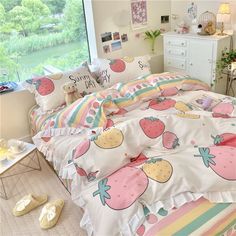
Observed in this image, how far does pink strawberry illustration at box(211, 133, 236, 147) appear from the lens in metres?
1.60

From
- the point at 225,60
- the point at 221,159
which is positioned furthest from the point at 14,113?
the point at 225,60

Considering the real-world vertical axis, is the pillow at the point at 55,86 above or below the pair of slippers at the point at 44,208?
above

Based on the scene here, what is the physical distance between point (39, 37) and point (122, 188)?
88.0 inches

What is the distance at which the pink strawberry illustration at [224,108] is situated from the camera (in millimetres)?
2045

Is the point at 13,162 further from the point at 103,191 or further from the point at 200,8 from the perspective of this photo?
the point at 200,8

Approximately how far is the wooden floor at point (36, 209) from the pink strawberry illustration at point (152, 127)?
0.77 m

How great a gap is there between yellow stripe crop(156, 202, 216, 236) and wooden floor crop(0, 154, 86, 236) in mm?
760

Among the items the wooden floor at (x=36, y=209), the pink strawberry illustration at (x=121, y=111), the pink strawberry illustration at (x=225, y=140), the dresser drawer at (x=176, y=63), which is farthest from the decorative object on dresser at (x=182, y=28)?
the wooden floor at (x=36, y=209)

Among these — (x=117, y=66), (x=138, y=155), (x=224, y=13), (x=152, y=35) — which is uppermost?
(x=224, y=13)

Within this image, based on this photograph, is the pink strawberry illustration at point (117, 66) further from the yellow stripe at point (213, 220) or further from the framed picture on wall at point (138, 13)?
the yellow stripe at point (213, 220)

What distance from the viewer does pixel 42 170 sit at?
2.50 meters

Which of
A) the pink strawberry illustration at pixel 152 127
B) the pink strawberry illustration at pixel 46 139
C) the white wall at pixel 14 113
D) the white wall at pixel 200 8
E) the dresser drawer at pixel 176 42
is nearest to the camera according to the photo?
the pink strawberry illustration at pixel 152 127

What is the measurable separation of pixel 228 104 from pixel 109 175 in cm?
115

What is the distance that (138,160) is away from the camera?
161 cm
